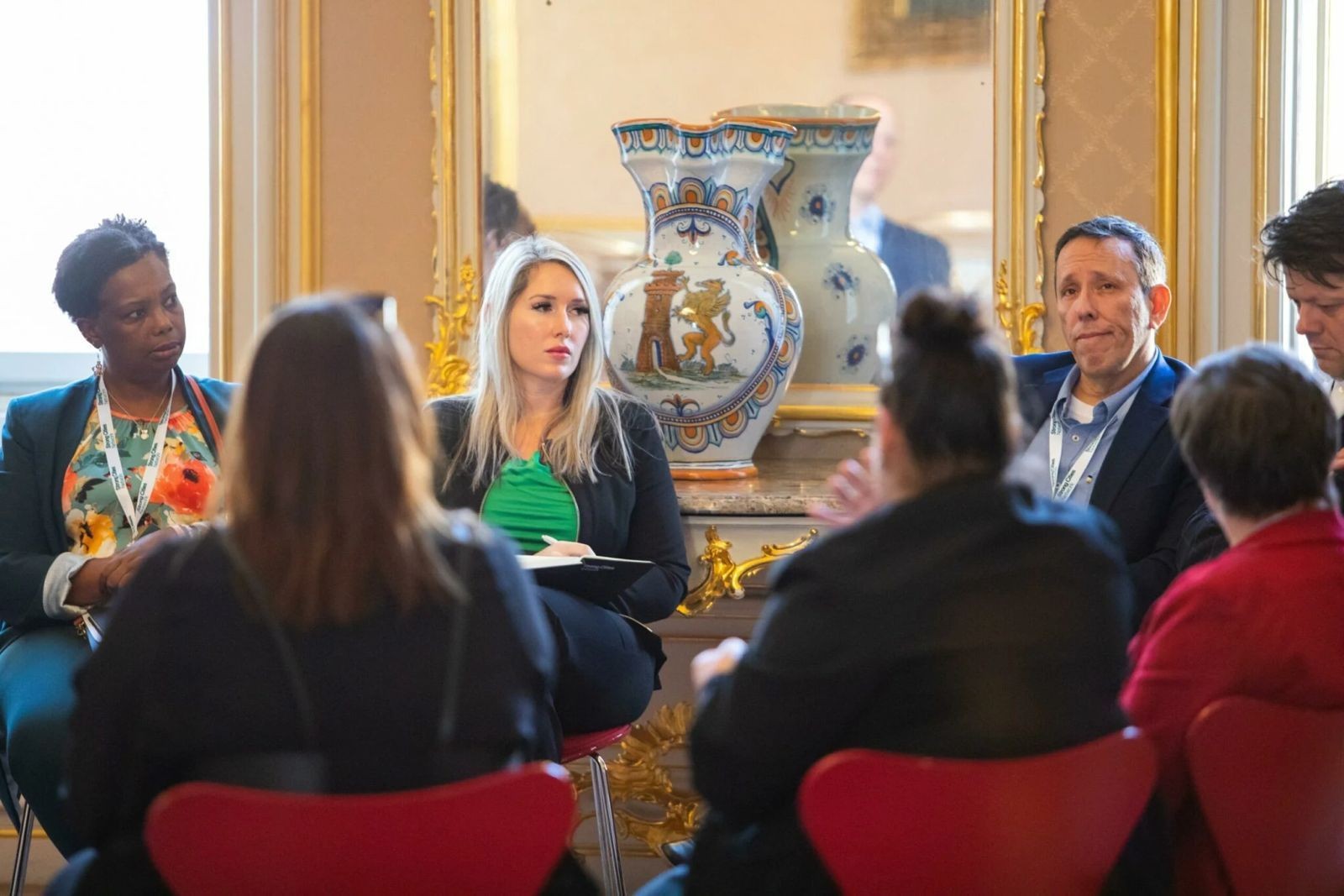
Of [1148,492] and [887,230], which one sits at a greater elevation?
[887,230]

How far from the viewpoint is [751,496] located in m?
2.56

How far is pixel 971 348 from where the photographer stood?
1.43 m

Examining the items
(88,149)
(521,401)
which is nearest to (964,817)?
(521,401)

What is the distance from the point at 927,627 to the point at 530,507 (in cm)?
126

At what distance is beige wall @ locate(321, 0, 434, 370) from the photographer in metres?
3.10

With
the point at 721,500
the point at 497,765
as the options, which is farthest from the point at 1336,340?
the point at 497,765

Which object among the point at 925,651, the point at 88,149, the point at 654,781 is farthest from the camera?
the point at 88,149

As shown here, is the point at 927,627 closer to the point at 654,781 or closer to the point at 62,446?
the point at 62,446

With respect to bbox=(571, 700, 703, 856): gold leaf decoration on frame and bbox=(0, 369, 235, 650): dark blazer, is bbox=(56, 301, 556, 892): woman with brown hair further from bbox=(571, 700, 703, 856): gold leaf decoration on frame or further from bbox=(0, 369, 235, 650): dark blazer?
bbox=(571, 700, 703, 856): gold leaf decoration on frame

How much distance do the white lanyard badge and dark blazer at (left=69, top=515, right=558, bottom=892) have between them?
1320 millimetres

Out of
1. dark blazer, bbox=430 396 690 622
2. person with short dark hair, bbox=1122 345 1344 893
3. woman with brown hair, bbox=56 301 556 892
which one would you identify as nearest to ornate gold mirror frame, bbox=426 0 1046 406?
dark blazer, bbox=430 396 690 622

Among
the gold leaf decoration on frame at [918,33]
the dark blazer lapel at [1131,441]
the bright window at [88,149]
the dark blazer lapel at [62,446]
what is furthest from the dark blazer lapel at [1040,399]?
the bright window at [88,149]

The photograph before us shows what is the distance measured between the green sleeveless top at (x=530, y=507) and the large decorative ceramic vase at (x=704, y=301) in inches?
12.9

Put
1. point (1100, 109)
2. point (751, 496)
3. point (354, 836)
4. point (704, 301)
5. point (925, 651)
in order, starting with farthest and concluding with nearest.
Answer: point (1100, 109), point (704, 301), point (751, 496), point (925, 651), point (354, 836)
